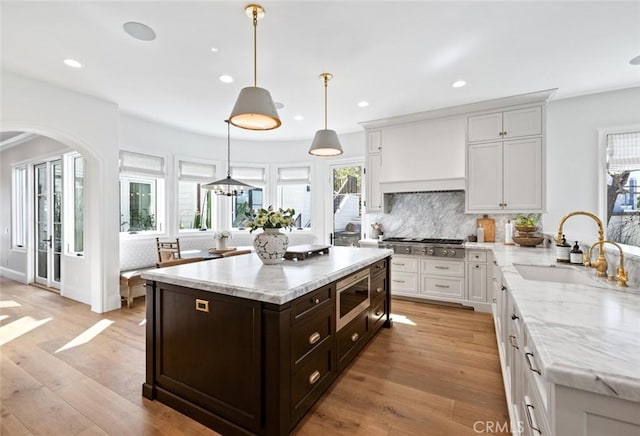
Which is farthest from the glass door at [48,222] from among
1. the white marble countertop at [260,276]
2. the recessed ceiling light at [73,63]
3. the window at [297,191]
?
the white marble countertop at [260,276]

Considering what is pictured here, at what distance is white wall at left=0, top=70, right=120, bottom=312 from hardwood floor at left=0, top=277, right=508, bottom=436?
0.69 metres

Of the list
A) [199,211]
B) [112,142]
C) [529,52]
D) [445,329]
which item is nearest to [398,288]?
[445,329]

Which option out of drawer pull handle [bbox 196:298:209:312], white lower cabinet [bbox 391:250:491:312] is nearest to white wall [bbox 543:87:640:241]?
white lower cabinet [bbox 391:250:491:312]

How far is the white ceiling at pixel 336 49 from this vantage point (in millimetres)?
2256

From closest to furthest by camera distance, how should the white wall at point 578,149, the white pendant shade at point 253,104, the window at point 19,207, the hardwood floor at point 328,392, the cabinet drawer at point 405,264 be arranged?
the hardwood floor at point 328,392, the white pendant shade at point 253,104, the white wall at point 578,149, the cabinet drawer at point 405,264, the window at point 19,207

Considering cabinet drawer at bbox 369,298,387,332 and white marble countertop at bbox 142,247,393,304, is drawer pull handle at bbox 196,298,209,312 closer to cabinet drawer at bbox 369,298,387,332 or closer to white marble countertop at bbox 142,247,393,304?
white marble countertop at bbox 142,247,393,304

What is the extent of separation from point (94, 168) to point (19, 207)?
11.3ft

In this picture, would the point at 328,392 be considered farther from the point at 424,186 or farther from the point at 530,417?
the point at 424,186

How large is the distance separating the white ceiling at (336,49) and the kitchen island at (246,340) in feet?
6.58

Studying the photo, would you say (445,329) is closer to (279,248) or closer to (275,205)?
(279,248)

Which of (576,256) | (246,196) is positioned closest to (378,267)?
(576,256)

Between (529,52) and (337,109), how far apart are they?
7.71 ft

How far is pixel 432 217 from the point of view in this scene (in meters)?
4.86

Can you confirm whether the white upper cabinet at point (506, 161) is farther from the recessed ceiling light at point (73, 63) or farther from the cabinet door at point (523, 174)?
the recessed ceiling light at point (73, 63)
